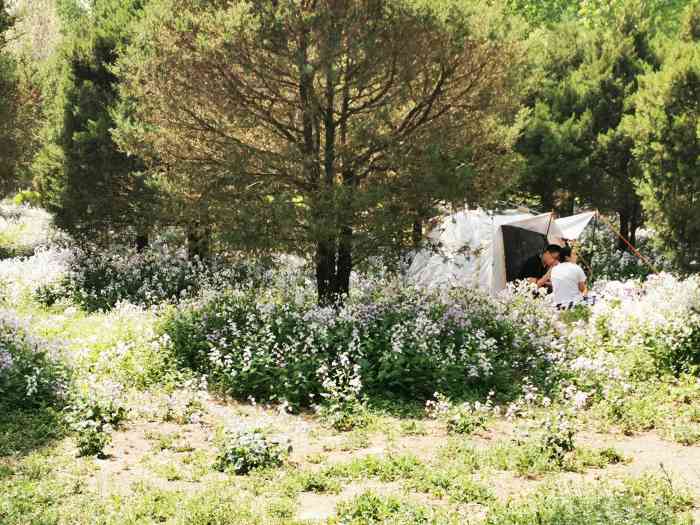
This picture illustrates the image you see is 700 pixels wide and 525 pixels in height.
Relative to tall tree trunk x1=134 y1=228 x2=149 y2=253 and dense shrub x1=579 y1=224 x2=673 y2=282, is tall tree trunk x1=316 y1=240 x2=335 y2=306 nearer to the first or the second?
tall tree trunk x1=134 y1=228 x2=149 y2=253

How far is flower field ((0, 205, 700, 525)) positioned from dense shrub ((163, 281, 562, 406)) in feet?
0.12

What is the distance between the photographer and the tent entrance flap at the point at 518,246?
1544 centimetres

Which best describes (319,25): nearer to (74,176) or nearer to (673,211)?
(673,211)

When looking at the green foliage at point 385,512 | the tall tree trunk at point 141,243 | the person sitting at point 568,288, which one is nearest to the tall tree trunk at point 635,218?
the person sitting at point 568,288

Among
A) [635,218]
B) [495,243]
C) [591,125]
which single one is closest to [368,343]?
[495,243]

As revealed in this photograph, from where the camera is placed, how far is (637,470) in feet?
20.6

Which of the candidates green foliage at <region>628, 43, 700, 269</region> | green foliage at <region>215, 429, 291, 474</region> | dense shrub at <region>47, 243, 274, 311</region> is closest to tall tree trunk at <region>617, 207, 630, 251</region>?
green foliage at <region>628, 43, 700, 269</region>

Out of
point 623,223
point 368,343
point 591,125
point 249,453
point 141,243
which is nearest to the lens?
point 249,453

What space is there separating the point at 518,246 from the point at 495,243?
683mm

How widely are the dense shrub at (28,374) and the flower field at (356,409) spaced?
3cm

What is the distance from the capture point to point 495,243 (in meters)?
15.2

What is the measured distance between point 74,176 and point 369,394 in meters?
10.2

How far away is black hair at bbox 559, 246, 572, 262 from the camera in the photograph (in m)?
14.2

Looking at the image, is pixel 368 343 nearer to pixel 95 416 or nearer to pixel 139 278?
pixel 95 416
